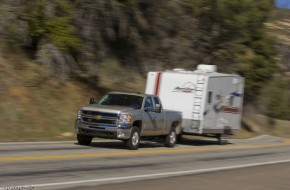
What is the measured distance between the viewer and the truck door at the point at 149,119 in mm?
20016

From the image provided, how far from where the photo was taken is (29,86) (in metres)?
26.4

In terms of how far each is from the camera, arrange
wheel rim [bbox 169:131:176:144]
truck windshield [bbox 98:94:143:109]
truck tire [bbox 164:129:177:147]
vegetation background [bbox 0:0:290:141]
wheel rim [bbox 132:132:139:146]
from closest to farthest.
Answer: wheel rim [bbox 132:132:139:146] < truck windshield [bbox 98:94:143:109] < truck tire [bbox 164:129:177:147] < wheel rim [bbox 169:131:176:144] < vegetation background [bbox 0:0:290:141]

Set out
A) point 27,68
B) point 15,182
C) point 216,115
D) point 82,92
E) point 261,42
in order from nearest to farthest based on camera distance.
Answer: point 15,182 < point 216,115 < point 27,68 < point 82,92 < point 261,42

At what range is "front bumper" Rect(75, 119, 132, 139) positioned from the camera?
731 inches

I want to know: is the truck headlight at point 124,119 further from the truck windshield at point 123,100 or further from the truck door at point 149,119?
the truck door at point 149,119

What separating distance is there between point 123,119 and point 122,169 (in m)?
5.10

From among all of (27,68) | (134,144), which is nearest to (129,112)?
(134,144)

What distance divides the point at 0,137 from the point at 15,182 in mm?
11110

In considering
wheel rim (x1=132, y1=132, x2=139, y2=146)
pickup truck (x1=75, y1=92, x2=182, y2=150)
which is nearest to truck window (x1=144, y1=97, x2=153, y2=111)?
pickup truck (x1=75, y1=92, x2=182, y2=150)

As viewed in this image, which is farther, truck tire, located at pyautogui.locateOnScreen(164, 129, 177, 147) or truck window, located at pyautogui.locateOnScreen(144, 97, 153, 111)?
truck tire, located at pyautogui.locateOnScreen(164, 129, 177, 147)

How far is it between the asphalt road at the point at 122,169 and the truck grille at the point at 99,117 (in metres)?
0.92

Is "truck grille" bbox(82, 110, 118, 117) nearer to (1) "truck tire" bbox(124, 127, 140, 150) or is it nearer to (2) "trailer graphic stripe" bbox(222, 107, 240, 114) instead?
(1) "truck tire" bbox(124, 127, 140, 150)

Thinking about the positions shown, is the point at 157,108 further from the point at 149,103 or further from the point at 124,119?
the point at 124,119

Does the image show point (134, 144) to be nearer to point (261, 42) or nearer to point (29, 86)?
point (29, 86)
